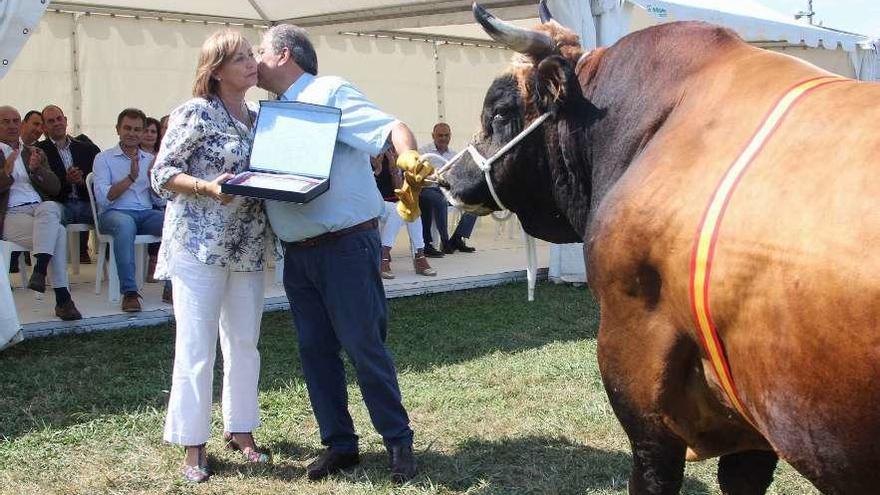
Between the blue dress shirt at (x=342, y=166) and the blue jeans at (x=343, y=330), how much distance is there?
0.09 meters

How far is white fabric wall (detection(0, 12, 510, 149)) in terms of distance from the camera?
33.6 ft

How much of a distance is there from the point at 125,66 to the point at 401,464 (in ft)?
28.4

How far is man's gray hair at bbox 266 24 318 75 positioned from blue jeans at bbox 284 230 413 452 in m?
0.78

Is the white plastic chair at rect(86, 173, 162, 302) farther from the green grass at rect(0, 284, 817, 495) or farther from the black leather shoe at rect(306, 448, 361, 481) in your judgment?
the black leather shoe at rect(306, 448, 361, 481)

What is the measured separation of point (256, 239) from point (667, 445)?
2179mm

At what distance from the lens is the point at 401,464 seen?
3.70 m

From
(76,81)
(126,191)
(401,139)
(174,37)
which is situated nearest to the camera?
(401,139)

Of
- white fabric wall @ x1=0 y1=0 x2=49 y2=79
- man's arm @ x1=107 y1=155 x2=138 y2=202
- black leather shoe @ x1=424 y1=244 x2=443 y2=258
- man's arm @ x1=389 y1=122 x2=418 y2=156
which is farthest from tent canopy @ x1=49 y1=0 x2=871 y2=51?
man's arm @ x1=389 y1=122 x2=418 y2=156

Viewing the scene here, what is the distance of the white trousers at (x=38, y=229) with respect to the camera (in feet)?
23.5

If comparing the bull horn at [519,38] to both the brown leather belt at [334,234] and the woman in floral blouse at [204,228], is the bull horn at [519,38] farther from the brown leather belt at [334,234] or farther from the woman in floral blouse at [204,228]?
the woman in floral blouse at [204,228]

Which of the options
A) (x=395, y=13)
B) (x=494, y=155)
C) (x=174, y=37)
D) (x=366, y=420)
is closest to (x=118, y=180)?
(x=174, y=37)

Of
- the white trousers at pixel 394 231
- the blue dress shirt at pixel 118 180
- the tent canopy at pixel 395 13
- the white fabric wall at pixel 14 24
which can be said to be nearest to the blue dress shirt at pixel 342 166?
the white fabric wall at pixel 14 24

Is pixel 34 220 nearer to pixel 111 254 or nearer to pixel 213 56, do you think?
pixel 111 254

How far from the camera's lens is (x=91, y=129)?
35.2ft
